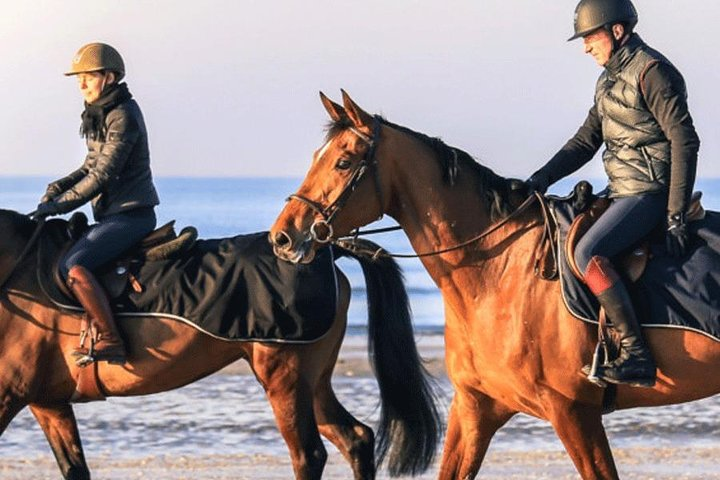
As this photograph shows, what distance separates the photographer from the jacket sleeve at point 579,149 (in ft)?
25.5

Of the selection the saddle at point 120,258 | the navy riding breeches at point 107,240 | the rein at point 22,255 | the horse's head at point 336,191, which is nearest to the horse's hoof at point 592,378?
the horse's head at point 336,191

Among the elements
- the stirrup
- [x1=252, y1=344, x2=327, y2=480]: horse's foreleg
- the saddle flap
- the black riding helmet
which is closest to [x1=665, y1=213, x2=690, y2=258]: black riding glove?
the saddle flap

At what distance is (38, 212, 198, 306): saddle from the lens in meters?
8.63

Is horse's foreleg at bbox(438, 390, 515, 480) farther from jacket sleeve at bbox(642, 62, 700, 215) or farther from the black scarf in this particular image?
the black scarf

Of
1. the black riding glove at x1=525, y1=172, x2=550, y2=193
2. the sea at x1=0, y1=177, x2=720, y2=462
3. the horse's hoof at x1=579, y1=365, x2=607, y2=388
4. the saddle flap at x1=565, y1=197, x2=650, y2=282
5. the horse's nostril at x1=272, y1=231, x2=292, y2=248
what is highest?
the black riding glove at x1=525, y1=172, x2=550, y2=193

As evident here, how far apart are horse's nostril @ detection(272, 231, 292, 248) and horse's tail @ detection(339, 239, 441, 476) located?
70.7 inches

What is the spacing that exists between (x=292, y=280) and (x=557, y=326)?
1728 mm

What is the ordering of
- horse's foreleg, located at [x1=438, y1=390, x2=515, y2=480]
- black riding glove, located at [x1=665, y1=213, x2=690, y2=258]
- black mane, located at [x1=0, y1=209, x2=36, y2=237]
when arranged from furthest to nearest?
black mane, located at [x1=0, y1=209, x2=36, y2=237] < horse's foreleg, located at [x1=438, y1=390, x2=515, y2=480] < black riding glove, located at [x1=665, y1=213, x2=690, y2=258]

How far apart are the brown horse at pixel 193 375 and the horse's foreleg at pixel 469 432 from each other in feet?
3.59

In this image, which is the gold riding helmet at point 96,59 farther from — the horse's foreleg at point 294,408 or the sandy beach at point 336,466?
the sandy beach at point 336,466

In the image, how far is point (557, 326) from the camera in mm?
7371

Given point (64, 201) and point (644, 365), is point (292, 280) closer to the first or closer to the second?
point (64, 201)

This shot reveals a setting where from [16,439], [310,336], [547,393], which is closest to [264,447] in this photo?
[16,439]

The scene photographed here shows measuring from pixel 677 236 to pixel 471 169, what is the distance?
0.98 meters
